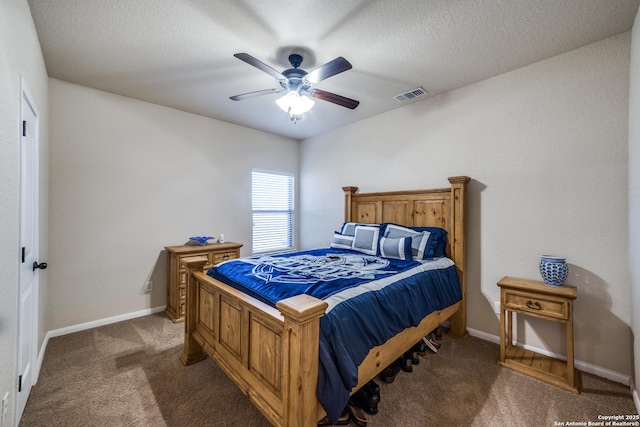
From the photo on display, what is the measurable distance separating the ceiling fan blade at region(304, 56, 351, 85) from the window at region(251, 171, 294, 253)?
8.46 feet

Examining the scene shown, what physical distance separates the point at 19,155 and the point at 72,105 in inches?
69.5

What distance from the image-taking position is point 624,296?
2084mm

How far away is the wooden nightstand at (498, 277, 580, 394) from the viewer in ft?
6.70

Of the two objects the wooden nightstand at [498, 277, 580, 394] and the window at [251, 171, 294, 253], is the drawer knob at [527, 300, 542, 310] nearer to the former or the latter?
the wooden nightstand at [498, 277, 580, 394]

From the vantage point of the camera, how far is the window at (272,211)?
4.54 m

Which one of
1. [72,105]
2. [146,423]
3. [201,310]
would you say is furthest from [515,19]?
[72,105]

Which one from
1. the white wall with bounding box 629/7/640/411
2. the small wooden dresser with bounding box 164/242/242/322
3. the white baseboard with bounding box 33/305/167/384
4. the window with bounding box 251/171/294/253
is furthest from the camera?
the window with bounding box 251/171/294/253

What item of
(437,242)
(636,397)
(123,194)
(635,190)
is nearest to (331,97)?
(437,242)

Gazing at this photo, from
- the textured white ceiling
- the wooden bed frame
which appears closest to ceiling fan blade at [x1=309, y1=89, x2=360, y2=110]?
the textured white ceiling

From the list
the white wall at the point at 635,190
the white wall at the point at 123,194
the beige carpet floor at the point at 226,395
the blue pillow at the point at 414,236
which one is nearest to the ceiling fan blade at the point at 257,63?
the blue pillow at the point at 414,236

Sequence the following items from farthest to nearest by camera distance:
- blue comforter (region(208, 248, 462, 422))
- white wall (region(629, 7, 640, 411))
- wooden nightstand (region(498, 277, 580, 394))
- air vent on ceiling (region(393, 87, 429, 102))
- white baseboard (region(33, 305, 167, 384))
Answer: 1. air vent on ceiling (region(393, 87, 429, 102))
2. white baseboard (region(33, 305, 167, 384))
3. wooden nightstand (region(498, 277, 580, 394))
4. white wall (region(629, 7, 640, 411))
5. blue comforter (region(208, 248, 462, 422))

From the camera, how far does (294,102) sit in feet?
7.76

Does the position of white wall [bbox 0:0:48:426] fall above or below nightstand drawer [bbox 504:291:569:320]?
above

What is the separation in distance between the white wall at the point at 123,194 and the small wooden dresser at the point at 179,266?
206mm
